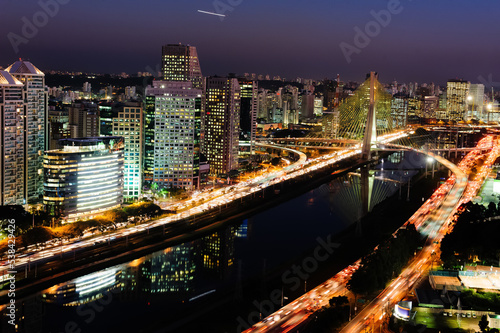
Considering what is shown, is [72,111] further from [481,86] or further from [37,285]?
[481,86]

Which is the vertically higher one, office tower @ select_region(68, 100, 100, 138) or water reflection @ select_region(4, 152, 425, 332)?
office tower @ select_region(68, 100, 100, 138)

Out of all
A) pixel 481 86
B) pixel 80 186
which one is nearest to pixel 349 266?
pixel 80 186

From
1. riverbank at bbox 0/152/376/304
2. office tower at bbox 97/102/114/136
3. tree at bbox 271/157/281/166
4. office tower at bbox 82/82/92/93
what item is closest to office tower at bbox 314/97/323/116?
office tower at bbox 82/82/92/93

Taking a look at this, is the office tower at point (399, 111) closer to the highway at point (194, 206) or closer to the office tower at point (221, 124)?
the highway at point (194, 206)

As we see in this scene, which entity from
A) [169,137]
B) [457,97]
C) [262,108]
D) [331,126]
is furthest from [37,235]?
[457,97]

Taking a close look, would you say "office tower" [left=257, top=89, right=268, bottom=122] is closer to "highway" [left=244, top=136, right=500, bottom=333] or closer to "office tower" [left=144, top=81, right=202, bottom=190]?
"office tower" [left=144, top=81, right=202, bottom=190]

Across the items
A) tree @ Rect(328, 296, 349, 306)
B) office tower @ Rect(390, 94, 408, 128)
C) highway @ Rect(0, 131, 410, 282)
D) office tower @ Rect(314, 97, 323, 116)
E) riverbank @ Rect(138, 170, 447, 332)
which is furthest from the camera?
office tower @ Rect(314, 97, 323, 116)

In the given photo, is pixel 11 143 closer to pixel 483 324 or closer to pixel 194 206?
pixel 194 206

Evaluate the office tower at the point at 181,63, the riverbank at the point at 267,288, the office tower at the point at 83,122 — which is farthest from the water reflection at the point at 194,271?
the office tower at the point at 181,63
